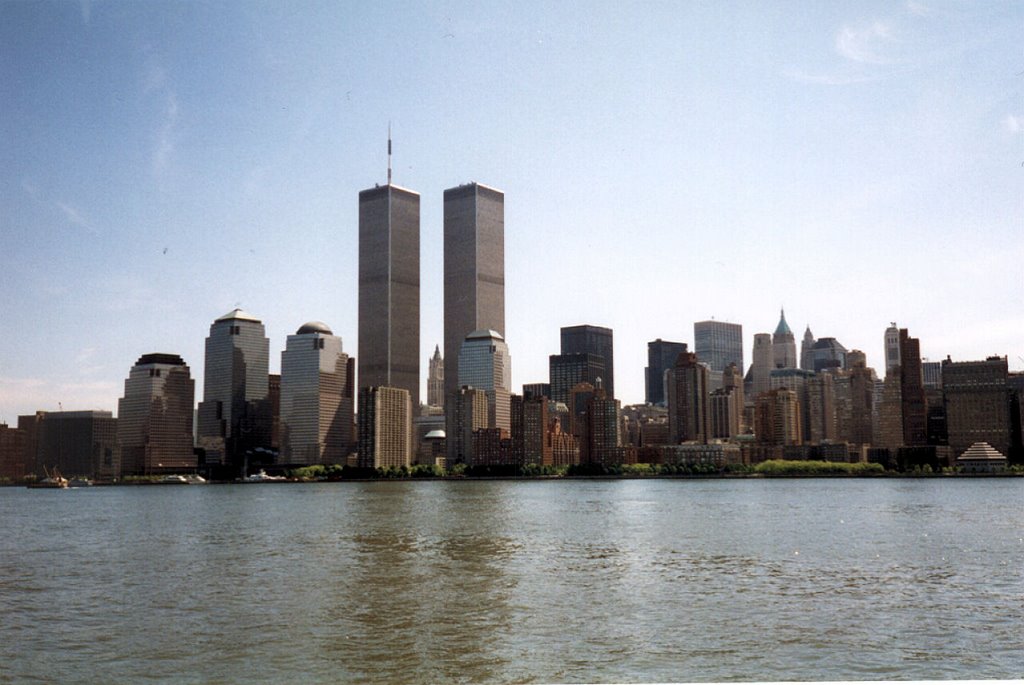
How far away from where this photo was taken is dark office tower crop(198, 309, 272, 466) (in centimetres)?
16725

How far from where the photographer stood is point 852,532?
4125 cm

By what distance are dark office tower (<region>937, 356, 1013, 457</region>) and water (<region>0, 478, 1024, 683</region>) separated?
108091 mm

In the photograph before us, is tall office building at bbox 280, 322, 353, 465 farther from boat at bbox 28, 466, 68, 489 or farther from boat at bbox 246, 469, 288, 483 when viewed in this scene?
boat at bbox 28, 466, 68, 489

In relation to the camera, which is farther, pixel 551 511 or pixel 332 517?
pixel 551 511

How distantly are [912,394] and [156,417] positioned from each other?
412 feet

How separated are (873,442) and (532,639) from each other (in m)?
168

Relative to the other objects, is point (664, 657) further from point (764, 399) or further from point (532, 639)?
point (764, 399)

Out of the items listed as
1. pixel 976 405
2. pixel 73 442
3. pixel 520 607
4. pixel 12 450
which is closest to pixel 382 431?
pixel 73 442

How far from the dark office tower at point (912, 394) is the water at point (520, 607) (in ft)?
397

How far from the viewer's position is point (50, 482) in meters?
132

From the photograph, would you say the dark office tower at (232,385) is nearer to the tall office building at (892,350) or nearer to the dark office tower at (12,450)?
the dark office tower at (12,450)

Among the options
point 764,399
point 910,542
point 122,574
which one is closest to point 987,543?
point 910,542

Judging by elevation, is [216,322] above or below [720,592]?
above

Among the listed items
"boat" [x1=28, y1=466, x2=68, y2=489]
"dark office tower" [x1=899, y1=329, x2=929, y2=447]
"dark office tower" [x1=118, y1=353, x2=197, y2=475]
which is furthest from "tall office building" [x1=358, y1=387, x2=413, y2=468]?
"dark office tower" [x1=899, y1=329, x2=929, y2=447]
